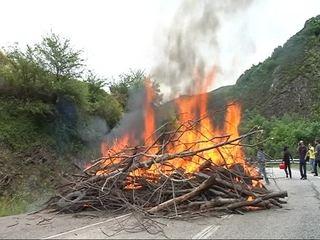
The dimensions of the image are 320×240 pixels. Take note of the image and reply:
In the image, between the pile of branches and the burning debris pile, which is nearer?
the pile of branches

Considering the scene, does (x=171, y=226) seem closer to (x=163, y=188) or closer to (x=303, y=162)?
(x=163, y=188)

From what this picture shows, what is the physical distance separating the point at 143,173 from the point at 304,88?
5828cm

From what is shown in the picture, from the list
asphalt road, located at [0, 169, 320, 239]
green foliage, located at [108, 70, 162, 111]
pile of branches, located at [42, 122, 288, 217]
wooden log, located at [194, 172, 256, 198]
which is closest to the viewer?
asphalt road, located at [0, 169, 320, 239]

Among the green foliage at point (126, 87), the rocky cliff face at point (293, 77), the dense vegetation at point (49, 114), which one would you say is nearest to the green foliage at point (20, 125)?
the dense vegetation at point (49, 114)

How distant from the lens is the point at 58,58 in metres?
23.8

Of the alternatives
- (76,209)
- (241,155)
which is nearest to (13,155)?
(76,209)

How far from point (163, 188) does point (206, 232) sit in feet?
9.98

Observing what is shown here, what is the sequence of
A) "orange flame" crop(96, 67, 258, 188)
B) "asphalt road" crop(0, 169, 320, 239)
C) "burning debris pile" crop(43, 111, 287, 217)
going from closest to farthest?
"asphalt road" crop(0, 169, 320, 239)
"burning debris pile" crop(43, 111, 287, 217)
"orange flame" crop(96, 67, 258, 188)

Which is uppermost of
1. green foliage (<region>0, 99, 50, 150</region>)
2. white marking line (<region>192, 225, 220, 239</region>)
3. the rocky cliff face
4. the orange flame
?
the rocky cliff face

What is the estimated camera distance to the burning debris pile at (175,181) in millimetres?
9664

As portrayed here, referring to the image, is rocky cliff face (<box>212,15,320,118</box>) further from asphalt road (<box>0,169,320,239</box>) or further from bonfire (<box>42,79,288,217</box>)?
asphalt road (<box>0,169,320,239</box>)

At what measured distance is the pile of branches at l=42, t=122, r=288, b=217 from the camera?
31.3 feet

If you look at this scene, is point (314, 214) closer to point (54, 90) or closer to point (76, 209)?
point (76, 209)

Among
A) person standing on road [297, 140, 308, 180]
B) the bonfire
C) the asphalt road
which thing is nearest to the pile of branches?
the bonfire
